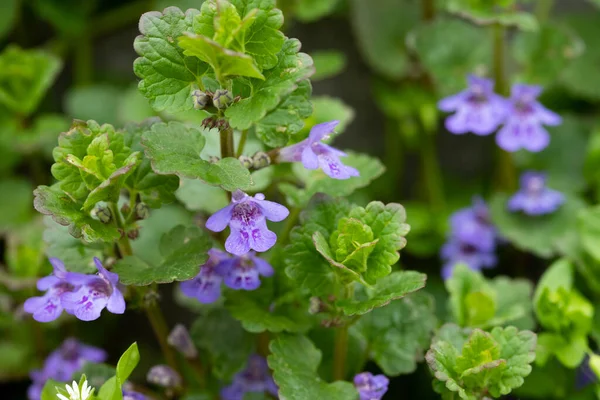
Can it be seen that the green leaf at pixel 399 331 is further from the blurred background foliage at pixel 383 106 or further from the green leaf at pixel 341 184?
the blurred background foliage at pixel 383 106

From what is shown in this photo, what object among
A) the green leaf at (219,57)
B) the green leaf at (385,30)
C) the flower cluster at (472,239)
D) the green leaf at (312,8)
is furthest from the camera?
the green leaf at (385,30)

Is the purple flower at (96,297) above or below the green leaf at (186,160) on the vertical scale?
below

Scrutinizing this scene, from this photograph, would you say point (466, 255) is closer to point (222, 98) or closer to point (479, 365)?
point (479, 365)

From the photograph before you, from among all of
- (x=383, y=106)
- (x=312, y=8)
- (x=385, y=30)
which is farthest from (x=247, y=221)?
(x=385, y=30)

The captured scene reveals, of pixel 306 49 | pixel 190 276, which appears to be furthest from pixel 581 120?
pixel 190 276

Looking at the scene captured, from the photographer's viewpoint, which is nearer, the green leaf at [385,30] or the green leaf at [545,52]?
the green leaf at [545,52]

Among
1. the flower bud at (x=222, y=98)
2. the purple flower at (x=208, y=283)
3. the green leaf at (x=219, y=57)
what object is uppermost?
the green leaf at (x=219, y=57)

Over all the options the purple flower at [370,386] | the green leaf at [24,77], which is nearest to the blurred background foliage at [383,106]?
the green leaf at [24,77]

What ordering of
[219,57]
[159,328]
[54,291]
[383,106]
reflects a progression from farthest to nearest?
1. [383,106]
2. [159,328]
3. [54,291]
4. [219,57]
